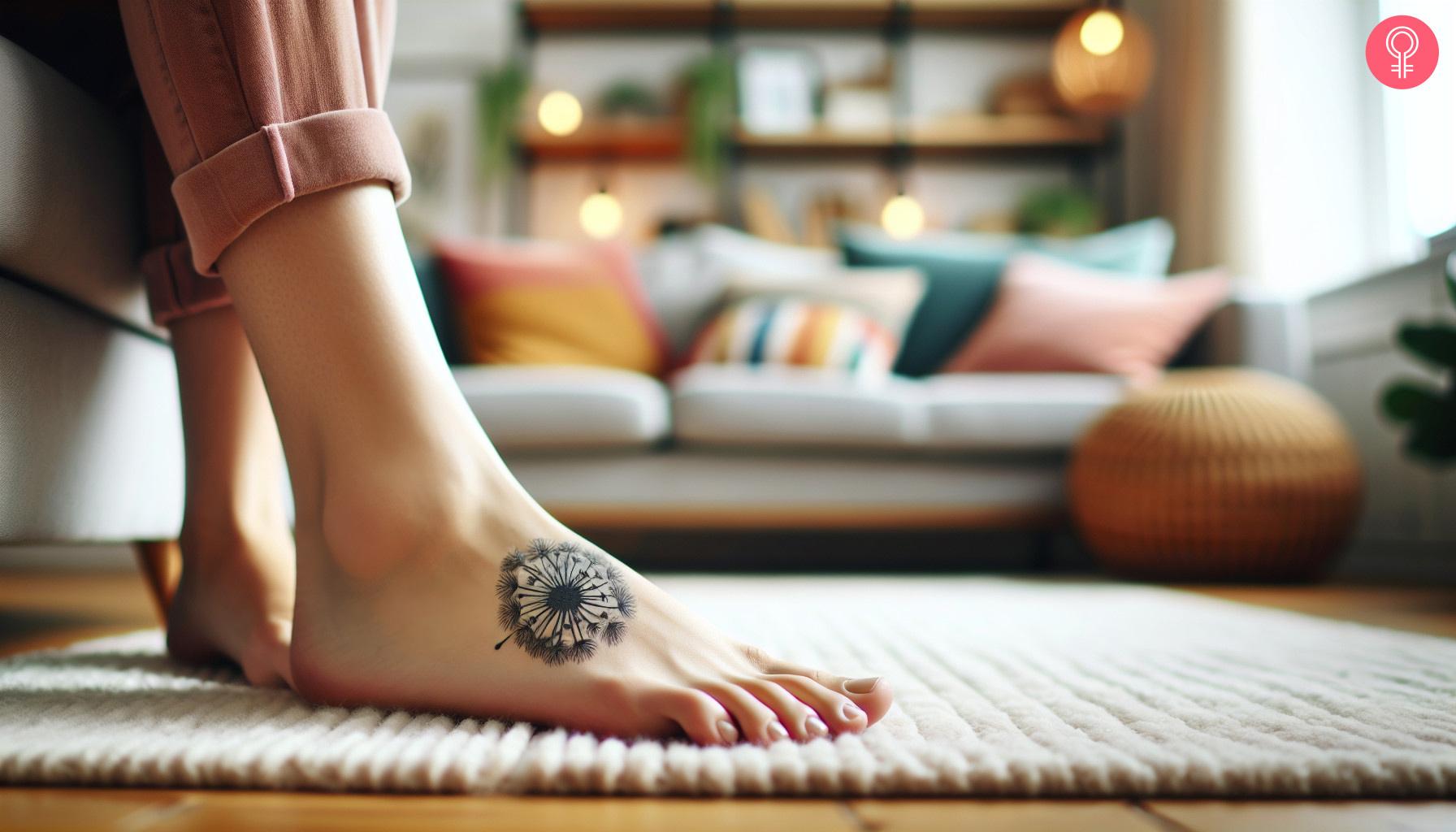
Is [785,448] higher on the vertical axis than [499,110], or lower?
lower

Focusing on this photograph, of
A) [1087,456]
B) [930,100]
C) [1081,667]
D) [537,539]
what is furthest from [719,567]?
[930,100]

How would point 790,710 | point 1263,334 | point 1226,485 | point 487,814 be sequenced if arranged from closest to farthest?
point 487,814 → point 790,710 → point 1226,485 → point 1263,334

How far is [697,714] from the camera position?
1.56 ft

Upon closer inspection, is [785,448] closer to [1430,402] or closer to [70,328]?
[1430,402]

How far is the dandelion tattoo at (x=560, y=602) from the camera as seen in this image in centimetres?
52

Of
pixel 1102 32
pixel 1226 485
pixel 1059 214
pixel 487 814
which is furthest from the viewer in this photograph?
pixel 1059 214

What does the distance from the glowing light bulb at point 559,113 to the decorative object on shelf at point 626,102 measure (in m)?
0.19

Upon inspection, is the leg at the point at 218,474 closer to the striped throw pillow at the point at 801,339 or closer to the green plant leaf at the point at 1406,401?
the striped throw pillow at the point at 801,339

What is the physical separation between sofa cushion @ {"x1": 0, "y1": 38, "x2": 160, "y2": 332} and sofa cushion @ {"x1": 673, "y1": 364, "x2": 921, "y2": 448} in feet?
3.69

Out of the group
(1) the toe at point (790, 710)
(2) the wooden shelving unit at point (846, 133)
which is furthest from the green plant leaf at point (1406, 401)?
(2) the wooden shelving unit at point (846, 133)

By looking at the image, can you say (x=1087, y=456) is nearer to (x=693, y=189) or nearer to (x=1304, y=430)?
(x=1304, y=430)

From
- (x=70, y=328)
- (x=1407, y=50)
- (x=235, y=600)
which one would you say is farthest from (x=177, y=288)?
(x=1407, y=50)

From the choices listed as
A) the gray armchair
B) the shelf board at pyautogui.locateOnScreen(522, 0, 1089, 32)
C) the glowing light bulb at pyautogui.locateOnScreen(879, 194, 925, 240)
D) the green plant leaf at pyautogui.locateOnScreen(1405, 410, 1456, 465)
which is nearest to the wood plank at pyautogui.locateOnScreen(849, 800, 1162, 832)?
the gray armchair

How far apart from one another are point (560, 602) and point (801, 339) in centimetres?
164
